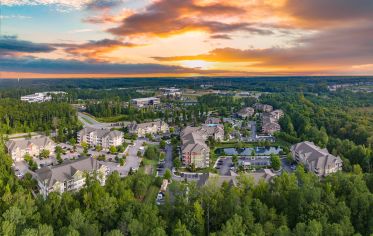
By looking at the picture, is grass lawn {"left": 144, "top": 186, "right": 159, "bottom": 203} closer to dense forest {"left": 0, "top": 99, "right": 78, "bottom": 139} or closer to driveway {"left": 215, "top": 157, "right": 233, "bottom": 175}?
driveway {"left": 215, "top": 157, "right": 233, "bottom": 175}

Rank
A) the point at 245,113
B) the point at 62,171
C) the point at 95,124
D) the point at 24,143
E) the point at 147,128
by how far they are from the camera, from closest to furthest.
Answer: the point at 62,171 < the point at 24,143 < the point at 147,128 < the point at 95,124 < the point at 245,113

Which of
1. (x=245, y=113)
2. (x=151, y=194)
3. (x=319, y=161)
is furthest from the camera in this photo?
(x=245, y=113)

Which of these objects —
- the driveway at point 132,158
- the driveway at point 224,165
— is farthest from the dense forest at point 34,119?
the driveway at point 224,165

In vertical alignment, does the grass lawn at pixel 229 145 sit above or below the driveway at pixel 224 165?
above

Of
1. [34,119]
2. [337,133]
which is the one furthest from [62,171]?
[337,133]

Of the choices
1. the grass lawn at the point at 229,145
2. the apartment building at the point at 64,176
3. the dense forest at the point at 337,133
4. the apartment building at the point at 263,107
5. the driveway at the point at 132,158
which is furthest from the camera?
the apartment building at the point at 263,107

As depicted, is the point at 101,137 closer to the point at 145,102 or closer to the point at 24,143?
the point at 24,143

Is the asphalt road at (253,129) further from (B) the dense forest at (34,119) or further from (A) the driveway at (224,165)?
(B) the dense forest at (34,119)
